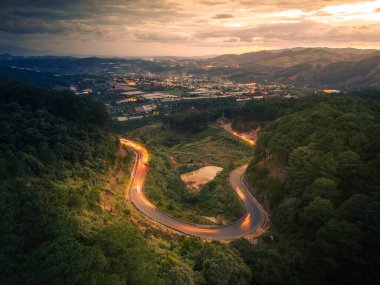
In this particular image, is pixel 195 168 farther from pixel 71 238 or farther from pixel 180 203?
pixel 71 238

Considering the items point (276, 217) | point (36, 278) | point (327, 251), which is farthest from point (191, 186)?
point (36, 278)

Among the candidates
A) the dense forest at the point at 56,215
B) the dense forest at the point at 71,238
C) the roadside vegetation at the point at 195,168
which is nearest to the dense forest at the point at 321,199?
the dense forest at the point at 71,238

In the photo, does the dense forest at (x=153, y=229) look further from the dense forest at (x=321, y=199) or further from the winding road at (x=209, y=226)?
the winding road at (x=209, y=226)

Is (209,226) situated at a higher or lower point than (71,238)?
lower

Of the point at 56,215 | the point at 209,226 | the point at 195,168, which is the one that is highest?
the point at 56,215

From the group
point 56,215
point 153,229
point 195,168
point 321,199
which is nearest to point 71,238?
point 56,215

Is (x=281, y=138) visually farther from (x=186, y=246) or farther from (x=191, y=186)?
(x=186, y=246)
